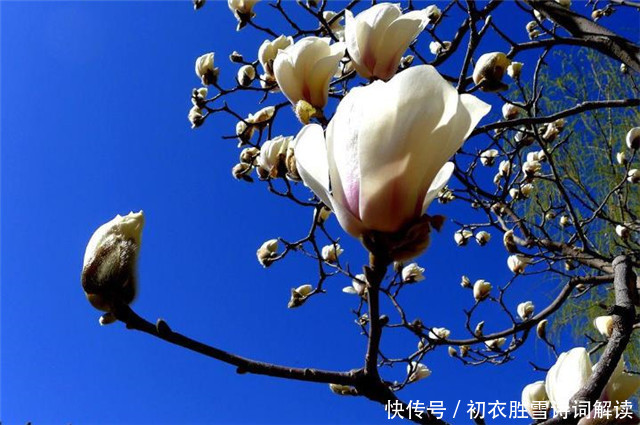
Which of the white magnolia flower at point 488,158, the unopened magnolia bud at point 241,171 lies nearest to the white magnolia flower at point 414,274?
the white magnolia flower at point 488,158

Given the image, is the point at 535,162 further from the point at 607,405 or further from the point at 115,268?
the point at 115,268

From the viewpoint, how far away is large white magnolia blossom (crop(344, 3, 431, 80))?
904mm

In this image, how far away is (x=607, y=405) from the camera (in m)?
0.62

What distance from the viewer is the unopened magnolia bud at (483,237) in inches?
109

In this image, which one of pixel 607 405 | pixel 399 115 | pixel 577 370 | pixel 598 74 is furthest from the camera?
pixel 598 74

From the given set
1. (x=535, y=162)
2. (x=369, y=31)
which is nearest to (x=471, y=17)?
(x=369, y=31)

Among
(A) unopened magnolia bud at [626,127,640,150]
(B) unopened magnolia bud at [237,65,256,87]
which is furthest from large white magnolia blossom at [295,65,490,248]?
(A) unopened magnolia bud at [626,127,640,150]

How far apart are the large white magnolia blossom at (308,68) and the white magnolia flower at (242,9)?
2.88ft

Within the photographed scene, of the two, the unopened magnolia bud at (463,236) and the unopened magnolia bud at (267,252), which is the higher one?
the unopened magnolia bud at (463,236)

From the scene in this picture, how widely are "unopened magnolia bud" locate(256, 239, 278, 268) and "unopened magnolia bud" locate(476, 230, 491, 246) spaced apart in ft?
4.21

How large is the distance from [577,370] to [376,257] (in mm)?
475

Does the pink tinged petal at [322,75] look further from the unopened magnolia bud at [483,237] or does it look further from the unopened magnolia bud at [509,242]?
the unopened magnolia bud at [483,237]

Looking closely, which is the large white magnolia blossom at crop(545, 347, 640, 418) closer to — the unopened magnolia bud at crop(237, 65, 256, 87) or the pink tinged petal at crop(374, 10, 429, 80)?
the pink tinged petal at crop(374, 10, 429, 80)

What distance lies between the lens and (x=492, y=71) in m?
1.04
